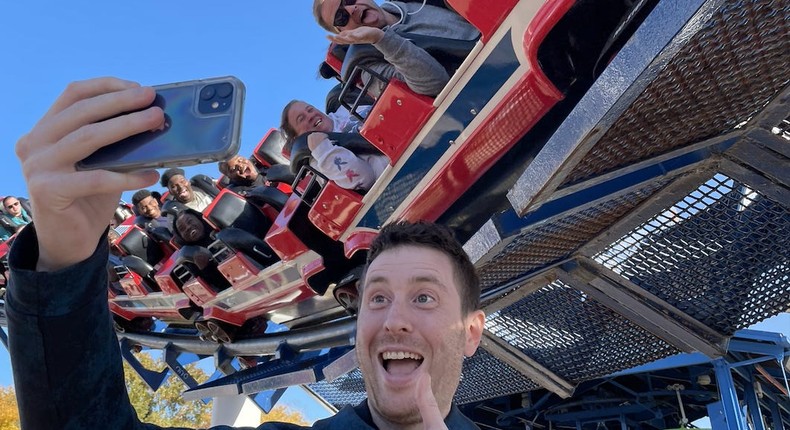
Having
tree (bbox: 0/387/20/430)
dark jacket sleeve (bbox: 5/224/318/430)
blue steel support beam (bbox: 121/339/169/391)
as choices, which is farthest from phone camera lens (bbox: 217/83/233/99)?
tree (bbox: 0/387/20/430)

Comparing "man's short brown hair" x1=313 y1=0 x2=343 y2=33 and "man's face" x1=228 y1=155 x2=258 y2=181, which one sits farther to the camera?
"man's face" x1=228 y1=155 x2=258 y2=181

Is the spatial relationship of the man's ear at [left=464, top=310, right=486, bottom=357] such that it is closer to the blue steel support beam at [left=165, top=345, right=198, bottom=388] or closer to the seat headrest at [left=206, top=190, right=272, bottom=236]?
the seat headrest at [left=206, top=190, right=272, bottom=236]

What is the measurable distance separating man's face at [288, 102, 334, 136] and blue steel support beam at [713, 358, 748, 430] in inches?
76.7

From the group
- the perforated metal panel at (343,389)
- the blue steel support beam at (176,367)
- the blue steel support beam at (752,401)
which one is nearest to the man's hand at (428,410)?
the perforated metal panel at (343,389)

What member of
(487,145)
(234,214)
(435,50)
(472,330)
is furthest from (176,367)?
(472,330)

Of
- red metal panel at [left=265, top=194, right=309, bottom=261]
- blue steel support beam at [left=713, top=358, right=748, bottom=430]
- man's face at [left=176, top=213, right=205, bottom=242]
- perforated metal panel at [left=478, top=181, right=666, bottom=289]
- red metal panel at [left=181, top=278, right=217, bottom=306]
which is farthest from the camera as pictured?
man's face at [left=176, top=213, right=205, bottom=242]

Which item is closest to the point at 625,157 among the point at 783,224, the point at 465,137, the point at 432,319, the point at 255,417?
the point at 783,224

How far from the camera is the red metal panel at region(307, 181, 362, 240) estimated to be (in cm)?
270

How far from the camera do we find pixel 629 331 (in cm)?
193

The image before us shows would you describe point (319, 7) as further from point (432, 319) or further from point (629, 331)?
point (432, 319)

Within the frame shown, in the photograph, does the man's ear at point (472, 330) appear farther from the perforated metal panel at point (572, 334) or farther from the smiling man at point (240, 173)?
the smiling man at point (240, 173)

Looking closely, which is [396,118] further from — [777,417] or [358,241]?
[777,417]

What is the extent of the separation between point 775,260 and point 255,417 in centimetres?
418

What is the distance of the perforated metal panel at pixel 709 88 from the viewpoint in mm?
1026
